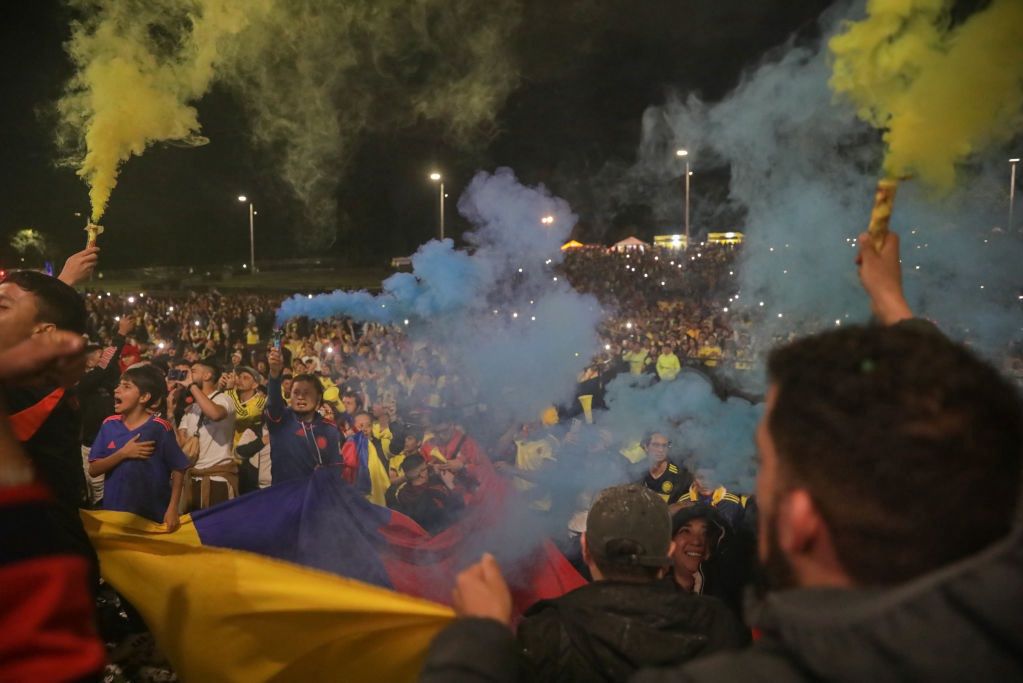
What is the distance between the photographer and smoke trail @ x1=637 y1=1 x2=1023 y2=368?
24.9 ft

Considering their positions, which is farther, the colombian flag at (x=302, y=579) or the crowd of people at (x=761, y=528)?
the colombian flag at (x=302, y=579)

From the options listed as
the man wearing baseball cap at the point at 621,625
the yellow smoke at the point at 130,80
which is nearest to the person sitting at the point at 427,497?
the man wearing baseball cap at the point at 621,625

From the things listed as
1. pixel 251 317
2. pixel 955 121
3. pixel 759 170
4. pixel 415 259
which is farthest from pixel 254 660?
pixel 251 317

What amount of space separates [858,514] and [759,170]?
921 centimetres

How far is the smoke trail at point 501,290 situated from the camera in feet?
37.6

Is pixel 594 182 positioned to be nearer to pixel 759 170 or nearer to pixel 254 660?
pixel 759 170

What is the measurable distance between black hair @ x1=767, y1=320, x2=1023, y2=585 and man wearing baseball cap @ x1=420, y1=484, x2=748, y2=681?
42.9 inches

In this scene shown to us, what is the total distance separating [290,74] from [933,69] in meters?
9.15

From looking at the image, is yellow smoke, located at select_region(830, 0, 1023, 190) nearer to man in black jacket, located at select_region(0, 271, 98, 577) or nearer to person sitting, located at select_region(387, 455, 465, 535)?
man in black jacket, located at select_region(0, 271, 98, 577)

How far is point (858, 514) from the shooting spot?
1.07 m

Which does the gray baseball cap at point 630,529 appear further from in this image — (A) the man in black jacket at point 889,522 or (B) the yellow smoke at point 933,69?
(B) the yellow smoke at point 933,69

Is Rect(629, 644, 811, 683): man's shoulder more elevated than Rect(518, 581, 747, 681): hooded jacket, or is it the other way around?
Rect(629, 644, 811, 683): man's shoulder

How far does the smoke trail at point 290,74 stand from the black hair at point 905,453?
5.86 m

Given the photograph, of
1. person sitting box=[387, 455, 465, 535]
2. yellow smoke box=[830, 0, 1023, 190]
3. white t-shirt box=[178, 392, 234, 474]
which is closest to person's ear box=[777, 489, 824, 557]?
yellow smoke box=[830, 0, 1023, 190]
